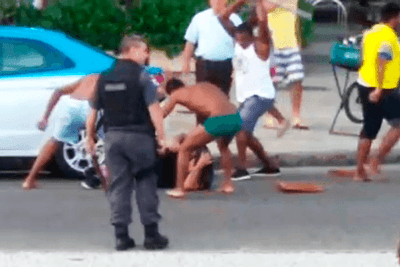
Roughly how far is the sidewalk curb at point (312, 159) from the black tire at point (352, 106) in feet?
6.82

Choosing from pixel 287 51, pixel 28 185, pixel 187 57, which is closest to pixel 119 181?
pixel 28 185

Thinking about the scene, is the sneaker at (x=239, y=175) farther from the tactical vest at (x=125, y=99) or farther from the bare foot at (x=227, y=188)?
the tactical vest at (x=125, y=99)

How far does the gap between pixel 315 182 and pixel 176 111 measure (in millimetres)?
4903

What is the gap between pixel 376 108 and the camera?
1198 cm

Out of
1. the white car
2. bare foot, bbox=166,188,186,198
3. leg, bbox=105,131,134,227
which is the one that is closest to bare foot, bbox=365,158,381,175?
Answer: bare foot, bbox=166,188,186,198

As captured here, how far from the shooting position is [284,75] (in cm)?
1581

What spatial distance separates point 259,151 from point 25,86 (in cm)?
239

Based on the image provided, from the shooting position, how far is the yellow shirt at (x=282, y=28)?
618 inches

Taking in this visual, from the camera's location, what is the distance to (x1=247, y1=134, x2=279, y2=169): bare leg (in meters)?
12.5

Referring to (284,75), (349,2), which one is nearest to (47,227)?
(284,75)

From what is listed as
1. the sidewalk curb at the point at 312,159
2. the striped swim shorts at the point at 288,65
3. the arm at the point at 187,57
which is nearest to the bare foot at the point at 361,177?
the sidewalk curb at the point at 312,159

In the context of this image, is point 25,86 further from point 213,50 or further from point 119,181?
point 119,181

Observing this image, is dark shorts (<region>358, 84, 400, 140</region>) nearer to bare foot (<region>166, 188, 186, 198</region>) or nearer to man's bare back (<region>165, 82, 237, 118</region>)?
man's bare back (<region>165, 82, 237, 118</region>)
